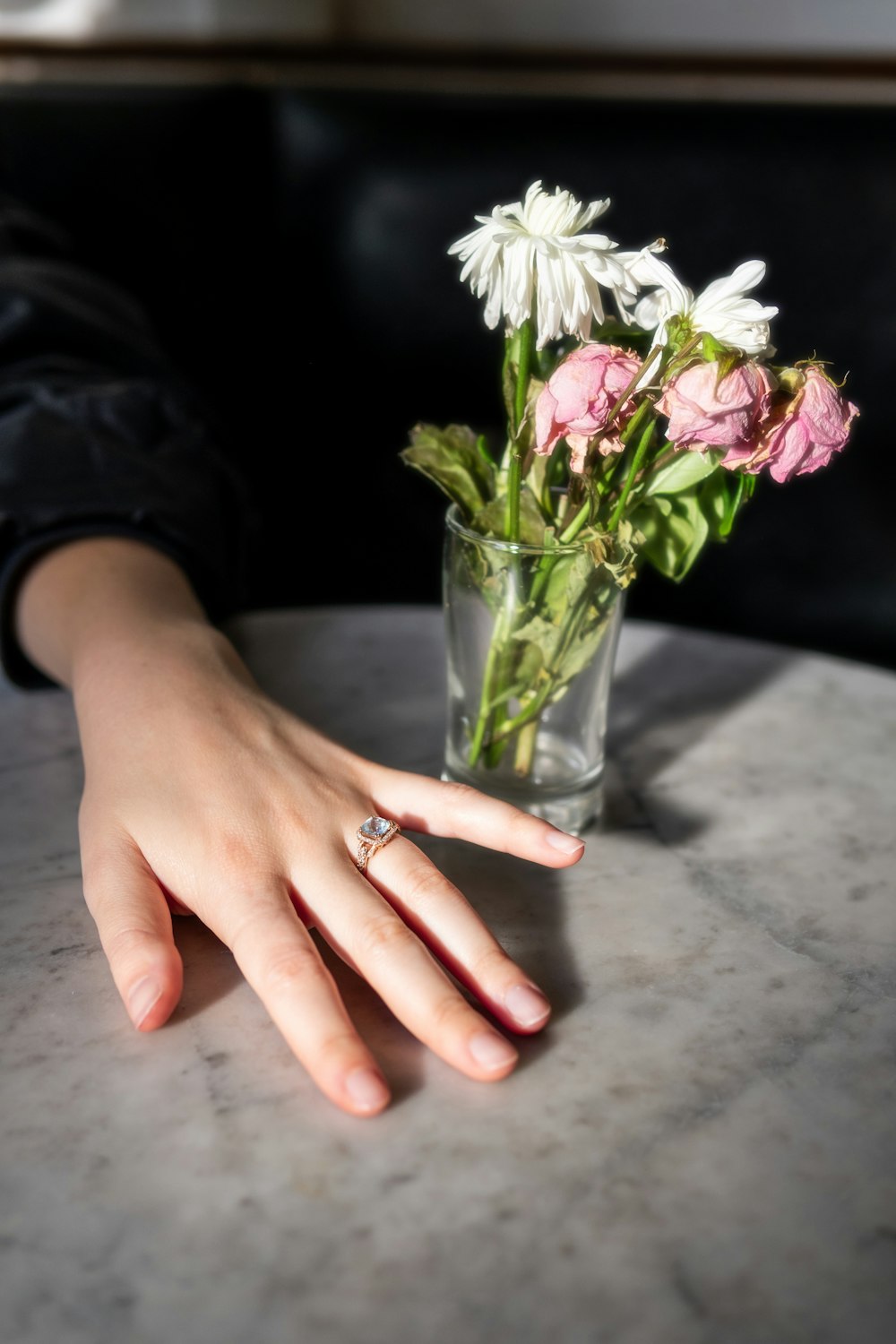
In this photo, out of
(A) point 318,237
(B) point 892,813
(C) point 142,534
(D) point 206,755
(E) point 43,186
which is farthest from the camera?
(A) point 318,237

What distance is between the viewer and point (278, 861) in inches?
22.0

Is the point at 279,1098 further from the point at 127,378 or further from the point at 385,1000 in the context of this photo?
the point at 127,378

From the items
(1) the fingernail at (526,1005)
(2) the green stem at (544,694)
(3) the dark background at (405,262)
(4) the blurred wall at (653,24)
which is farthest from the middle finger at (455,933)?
(4) the blurred wall at (653,24)

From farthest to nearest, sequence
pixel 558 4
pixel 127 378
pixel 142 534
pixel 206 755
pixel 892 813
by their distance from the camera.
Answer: pixel 558 4 < pixel 127 378 < pixel 142 534 < pixel 892 813 < pixel 206 755

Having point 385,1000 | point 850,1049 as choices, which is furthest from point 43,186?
point 850,1049

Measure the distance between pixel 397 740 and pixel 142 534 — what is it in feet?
0.92

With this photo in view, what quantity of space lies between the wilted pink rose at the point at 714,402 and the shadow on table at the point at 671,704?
284 mm

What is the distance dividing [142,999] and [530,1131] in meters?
0.18

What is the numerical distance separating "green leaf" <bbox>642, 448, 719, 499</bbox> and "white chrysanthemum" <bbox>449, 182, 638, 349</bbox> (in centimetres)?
9

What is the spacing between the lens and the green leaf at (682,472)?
0.56m

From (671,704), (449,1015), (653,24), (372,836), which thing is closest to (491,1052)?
(449,1015)

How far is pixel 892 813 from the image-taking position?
713mm

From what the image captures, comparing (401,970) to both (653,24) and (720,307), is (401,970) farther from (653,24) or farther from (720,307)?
(653,24)

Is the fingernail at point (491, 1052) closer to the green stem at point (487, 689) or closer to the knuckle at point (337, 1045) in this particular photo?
the knuckle at point (337, 1045)
